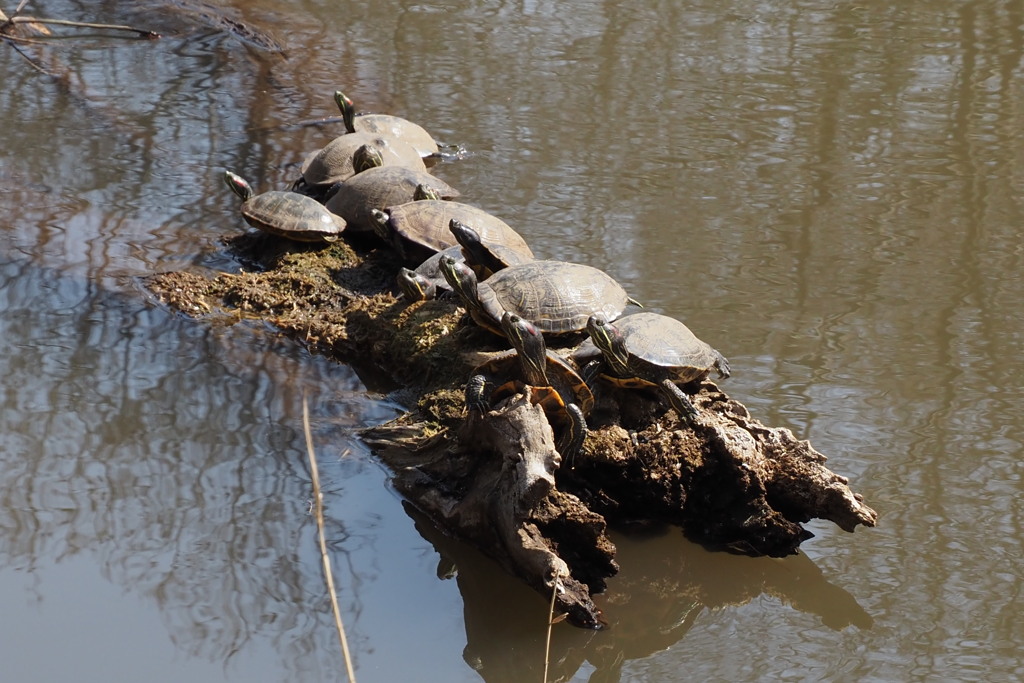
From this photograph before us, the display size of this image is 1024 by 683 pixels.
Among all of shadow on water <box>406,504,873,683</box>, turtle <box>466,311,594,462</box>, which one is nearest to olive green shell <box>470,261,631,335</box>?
turtle <box>466,311,594,462</box>

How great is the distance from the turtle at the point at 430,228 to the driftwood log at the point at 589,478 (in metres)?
0.70

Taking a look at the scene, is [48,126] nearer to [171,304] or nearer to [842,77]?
[171,304]

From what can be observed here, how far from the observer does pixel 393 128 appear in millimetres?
7055

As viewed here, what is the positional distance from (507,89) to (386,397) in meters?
4.17

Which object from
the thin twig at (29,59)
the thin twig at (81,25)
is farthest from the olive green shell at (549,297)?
the thin twig at (29,59)

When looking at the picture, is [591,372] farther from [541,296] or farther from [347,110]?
[347,110]

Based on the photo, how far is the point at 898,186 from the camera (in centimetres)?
641

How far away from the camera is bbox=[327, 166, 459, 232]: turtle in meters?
5.57

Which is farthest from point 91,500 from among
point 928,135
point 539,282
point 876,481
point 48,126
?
point 928,135

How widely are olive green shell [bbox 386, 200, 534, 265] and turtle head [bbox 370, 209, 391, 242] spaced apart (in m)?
0.01

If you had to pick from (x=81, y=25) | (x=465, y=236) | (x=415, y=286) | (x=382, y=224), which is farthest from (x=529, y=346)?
(x=81, y=25)

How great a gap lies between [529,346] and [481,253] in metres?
1.10

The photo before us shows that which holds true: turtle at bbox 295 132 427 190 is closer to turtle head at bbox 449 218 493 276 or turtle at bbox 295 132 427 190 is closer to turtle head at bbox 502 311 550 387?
turtle head at bbox 449 218 493 276

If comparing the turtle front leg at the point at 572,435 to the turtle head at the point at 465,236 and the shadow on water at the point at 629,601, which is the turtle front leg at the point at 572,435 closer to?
the shadow on water at the point at 629,601
